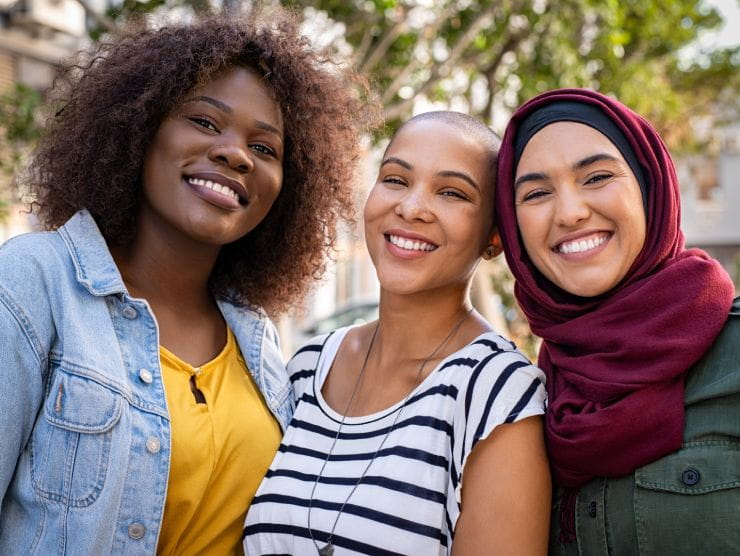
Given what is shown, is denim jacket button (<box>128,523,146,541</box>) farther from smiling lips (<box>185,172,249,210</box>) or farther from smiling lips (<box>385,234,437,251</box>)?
smiling lips (<box>385,234,437,251</box>)

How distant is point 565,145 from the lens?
7.87 feet

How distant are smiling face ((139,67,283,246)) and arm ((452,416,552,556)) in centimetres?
119

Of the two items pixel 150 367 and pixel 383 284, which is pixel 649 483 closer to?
pixel 383 284

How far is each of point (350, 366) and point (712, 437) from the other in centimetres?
132

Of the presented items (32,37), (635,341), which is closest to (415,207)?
(635,341)

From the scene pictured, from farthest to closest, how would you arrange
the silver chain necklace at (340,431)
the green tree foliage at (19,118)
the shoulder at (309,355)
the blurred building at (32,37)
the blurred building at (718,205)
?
the blurred building at (718,205) → the blurred building at (32,37) → the green tree foliage at (19,118) → the shoulder at (309,355) → the silver chain necklace at (340,431)

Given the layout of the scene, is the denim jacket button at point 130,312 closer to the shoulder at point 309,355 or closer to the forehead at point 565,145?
the shoulder at point 309,355

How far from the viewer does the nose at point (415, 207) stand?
2.67 meters

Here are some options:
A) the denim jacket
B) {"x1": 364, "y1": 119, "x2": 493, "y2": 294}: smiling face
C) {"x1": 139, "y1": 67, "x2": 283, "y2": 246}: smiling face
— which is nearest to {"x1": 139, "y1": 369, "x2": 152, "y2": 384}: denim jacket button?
the denim jacket

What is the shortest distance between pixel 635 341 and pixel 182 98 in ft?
5.57

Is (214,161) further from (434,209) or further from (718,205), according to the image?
(718,205)

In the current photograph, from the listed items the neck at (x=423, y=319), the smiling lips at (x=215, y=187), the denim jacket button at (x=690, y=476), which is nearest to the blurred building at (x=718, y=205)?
the neck at (x=423, y=319)

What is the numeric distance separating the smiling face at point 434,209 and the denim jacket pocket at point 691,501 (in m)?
0.95

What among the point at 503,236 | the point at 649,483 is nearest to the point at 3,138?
the point at 503,236
